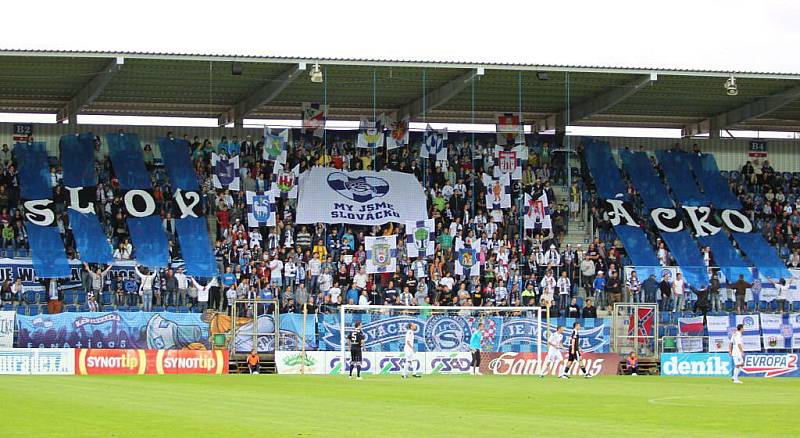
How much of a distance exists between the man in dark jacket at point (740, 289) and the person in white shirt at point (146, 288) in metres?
22.0

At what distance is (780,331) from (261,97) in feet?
73.1

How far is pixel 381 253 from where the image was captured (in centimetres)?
5091

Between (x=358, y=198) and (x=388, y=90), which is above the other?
(x=388, y=90)

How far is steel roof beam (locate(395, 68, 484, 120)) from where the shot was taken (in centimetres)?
5028

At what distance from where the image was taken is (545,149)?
190 feet

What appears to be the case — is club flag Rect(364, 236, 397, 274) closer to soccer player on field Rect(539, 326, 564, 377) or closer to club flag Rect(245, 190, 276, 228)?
club flag Rect(245, 190, 276, 228)

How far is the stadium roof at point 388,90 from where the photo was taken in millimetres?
48875

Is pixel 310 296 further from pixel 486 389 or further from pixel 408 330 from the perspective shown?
pixel 486 389

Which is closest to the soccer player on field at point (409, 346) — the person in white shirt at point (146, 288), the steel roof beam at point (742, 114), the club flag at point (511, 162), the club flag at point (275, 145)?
the person in white shirt at point (146, 288)

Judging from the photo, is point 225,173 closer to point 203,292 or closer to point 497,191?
point 203,292

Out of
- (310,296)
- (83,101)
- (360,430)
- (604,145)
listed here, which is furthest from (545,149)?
(360,430)

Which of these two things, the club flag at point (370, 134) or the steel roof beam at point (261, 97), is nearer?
the steel roof beam at point (261, 97)

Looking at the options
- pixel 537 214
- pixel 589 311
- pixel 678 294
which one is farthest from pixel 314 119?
pixel 678 294

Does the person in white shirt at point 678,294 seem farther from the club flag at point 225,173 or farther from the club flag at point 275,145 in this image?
the club flag at point 225,173
